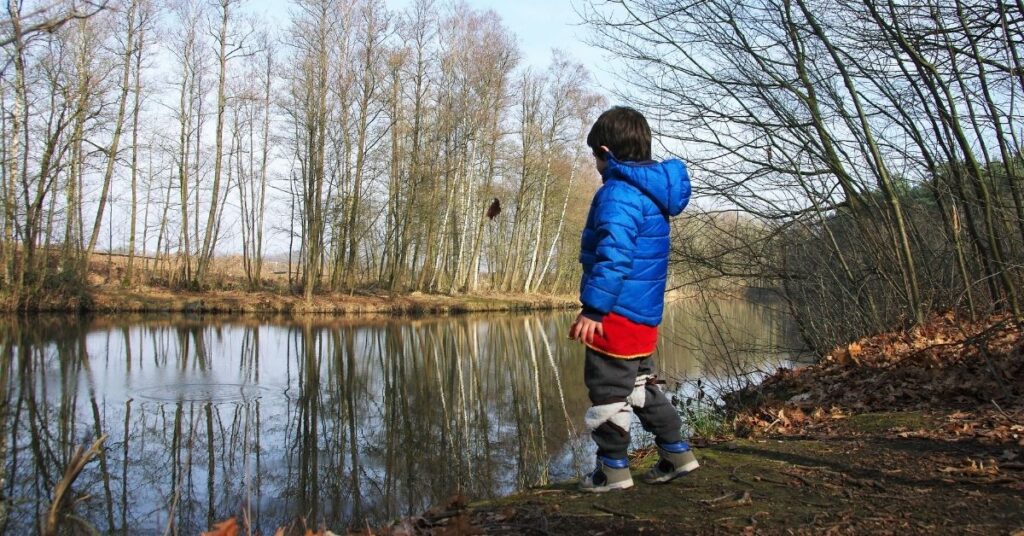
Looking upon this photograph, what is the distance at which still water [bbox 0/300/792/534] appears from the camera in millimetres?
5184

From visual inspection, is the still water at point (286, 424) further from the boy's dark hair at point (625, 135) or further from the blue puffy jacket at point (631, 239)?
the boy's dark hair at point (625, 135)

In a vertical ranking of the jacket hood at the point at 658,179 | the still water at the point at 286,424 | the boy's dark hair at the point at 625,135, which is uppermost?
the boy's dark hair at the point at 625,135

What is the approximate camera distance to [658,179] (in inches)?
122

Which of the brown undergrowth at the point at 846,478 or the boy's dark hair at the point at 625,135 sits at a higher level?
the boy's dark hair at the point at 625,135

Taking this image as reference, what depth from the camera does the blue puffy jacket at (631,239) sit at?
2.90 m

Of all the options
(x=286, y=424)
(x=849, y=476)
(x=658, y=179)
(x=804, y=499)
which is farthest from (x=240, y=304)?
(x=804, y=499)

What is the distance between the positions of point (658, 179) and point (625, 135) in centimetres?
26

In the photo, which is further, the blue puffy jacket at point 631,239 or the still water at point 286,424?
the still water at point 286,424

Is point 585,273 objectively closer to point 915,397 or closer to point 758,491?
point 758,491

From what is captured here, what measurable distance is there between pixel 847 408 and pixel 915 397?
1.49 ft

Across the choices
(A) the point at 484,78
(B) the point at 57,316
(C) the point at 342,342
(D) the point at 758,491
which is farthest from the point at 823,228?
(A) the point at 484,78

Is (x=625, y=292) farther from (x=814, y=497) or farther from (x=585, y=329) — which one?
(x=814, y=497)

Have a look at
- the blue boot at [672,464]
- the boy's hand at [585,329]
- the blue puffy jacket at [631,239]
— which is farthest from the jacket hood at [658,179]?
the blue boot at [672,464]

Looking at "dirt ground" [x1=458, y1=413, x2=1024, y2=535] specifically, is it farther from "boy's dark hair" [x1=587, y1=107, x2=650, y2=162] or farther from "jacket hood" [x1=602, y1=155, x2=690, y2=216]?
"boy's dark hair" [x1=587, y1=107, x2=650, y2=162]
